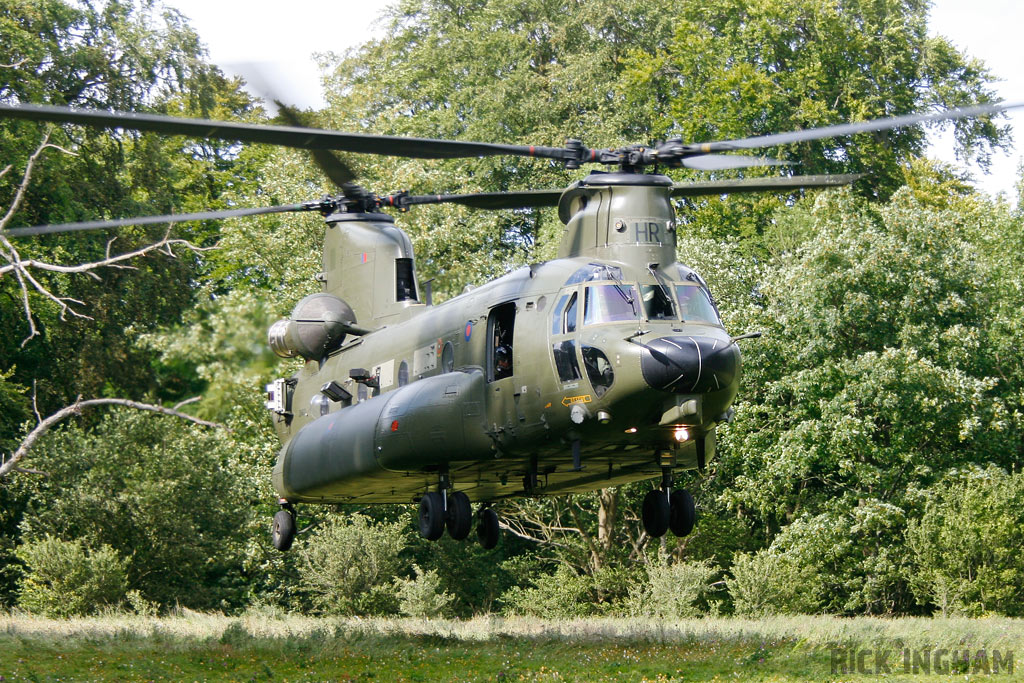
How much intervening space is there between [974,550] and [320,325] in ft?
51.4

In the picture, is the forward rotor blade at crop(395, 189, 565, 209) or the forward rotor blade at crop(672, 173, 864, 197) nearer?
the forward rotor blade at crop(672, 173, 864, 197)

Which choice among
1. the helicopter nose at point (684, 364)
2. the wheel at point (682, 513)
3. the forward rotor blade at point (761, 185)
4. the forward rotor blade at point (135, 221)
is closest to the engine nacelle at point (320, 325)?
the forward rotor blade at point (135, 221)

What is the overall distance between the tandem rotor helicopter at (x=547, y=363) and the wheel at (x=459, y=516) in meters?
0.02

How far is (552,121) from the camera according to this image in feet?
150

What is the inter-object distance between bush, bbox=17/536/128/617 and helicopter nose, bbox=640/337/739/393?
1923 cm

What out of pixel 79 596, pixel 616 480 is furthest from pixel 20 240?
pixel 616 480

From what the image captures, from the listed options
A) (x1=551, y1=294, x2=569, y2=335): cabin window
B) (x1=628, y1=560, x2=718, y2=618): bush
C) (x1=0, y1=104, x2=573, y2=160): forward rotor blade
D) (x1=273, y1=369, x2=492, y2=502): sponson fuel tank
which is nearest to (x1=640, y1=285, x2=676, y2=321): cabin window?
(x1=551, y1=294, x2=569, y2=335): cabin window

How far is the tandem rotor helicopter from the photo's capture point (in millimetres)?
14453

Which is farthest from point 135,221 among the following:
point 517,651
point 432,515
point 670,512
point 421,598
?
point 421,598

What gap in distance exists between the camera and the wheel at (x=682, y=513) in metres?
17.4

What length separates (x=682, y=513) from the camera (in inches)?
685

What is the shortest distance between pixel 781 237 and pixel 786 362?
8.50 meters

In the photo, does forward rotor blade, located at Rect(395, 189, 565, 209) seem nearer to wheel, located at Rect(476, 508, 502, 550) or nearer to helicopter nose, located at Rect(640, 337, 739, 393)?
wheel, located at Rect(476, 508, 502, 550)

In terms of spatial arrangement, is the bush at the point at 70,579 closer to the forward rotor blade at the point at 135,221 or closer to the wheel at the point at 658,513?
the forward rotor blade at the point at 135,221
